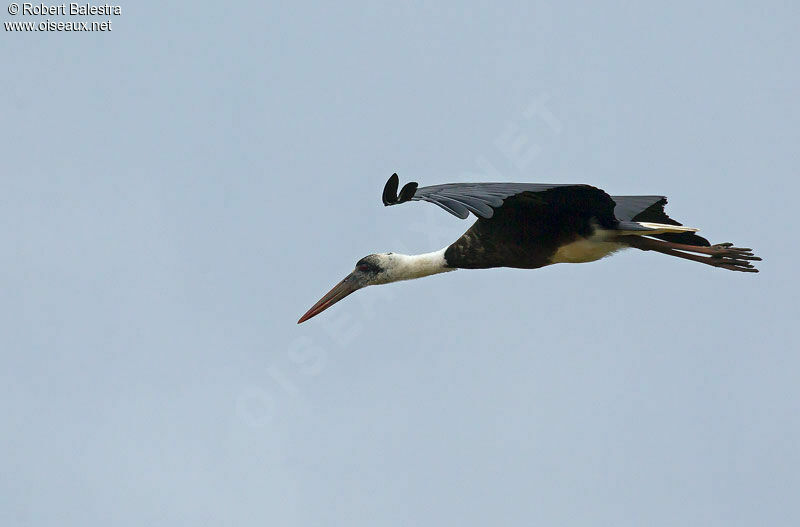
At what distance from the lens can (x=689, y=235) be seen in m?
13.3

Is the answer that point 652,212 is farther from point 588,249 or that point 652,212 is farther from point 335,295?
point 335,295

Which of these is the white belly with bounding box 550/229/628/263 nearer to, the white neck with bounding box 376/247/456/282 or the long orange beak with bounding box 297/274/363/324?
the white neck with bounding box 376/247/456/282

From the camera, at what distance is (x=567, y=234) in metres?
12.5

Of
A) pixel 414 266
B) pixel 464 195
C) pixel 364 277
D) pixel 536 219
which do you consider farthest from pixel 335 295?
pixel 464 195

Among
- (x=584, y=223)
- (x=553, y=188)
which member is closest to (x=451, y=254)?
(x=584, y=223)

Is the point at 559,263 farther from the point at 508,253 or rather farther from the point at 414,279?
the point at 414,279

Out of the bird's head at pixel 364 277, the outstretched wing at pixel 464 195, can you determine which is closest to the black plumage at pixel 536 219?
the outstretched wing at pixel 464 195

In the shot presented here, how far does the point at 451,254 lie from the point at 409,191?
3.03m

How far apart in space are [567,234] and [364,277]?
2.85 m

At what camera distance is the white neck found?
45.0 ft

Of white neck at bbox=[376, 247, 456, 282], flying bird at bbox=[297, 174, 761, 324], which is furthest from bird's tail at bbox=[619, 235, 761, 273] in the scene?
white neck at bbox=[376, 247, 456, 282]

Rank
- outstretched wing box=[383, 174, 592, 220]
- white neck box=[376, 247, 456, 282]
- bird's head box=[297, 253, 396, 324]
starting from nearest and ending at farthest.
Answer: outstretched wing box=[383, 174, 592, 220] < white neck box=[376, 247, 456, 282] < bird's head box=[297, 253, 396, 324]

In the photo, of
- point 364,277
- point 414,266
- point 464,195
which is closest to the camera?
point 464,195

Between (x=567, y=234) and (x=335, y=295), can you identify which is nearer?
(x=567, y=234)
